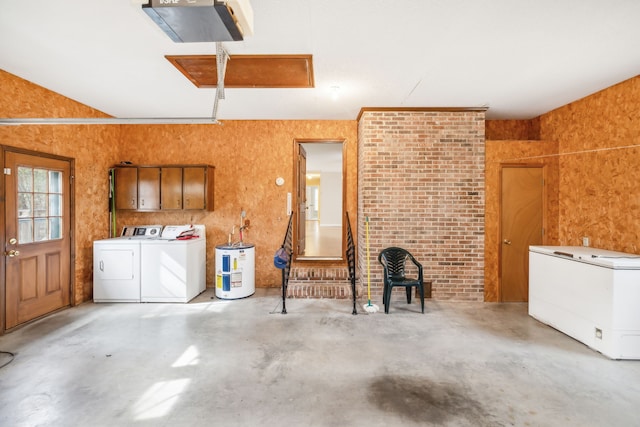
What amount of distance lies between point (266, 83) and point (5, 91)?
296 centimetres

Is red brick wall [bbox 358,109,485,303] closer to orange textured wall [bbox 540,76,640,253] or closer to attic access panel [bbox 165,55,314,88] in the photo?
orange textured wall [bbox 540,76,640,253]

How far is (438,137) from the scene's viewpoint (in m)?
4.80

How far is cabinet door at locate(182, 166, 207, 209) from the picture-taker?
205 inches

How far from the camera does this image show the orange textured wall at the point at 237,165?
553 cm

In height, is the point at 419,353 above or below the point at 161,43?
below

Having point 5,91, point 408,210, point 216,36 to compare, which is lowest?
point 408,210

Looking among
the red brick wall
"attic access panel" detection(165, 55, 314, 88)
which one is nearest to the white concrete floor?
the red brick wall

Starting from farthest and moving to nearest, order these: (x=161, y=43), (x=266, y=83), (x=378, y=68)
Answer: (x=266, y=83), (x=378, y=68), (x=161, y=43)

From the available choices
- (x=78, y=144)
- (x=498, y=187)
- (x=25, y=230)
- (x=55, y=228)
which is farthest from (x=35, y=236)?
(x=498, y=187)

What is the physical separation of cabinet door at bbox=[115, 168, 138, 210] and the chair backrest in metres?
4.20

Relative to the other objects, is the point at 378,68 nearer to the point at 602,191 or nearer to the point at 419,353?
the point at 419,353

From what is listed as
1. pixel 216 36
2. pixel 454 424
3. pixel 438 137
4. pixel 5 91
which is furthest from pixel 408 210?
pixel 5 91

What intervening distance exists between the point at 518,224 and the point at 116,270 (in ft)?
20.4

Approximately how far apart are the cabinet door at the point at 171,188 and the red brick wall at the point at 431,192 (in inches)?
121
